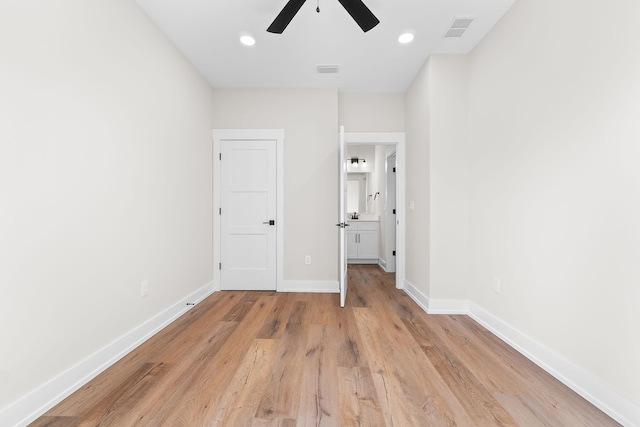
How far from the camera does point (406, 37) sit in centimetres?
260

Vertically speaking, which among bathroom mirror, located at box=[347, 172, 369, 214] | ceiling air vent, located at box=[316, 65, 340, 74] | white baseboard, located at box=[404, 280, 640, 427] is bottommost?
white baseboard, located at box=[404, 280, 640, 427]

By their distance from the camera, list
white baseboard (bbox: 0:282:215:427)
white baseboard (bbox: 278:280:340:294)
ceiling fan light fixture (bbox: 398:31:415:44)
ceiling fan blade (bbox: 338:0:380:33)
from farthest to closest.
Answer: white baseboard (bbox: 278:280:340:294) → ceiling fan light fixture (bbox: 398:31:415:44) → ceiling fan blade (bbox: 338:0:380:33) → white baseboard (bbox: 0:282:215:427)

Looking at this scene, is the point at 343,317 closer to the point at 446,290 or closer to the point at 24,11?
the point at 446,290

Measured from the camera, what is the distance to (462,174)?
2895mm

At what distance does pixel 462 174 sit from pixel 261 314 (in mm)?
2519

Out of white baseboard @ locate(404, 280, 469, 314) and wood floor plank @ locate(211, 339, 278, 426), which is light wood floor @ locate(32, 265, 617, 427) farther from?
white baseboard @ locate(404, 280, 469, 314)

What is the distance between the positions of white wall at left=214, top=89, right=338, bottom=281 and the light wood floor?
3.55 ft

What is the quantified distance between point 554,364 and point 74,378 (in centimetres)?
293

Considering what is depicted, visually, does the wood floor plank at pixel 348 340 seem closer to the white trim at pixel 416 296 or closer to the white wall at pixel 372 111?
the white trim at pixel 416 296

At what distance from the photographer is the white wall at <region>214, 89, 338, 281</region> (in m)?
3.65

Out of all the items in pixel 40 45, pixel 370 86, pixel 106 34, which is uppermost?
pixel 370 86

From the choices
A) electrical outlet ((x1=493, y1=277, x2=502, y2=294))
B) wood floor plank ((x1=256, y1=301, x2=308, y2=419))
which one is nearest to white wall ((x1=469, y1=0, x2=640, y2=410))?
electrical outlet ((x1=493, y1=277, x2=502, y2=294))

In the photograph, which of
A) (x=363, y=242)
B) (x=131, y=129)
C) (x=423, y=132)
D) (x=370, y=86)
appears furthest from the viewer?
(x=363, y=242)

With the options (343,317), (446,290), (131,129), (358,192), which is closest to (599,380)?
(446,290)
